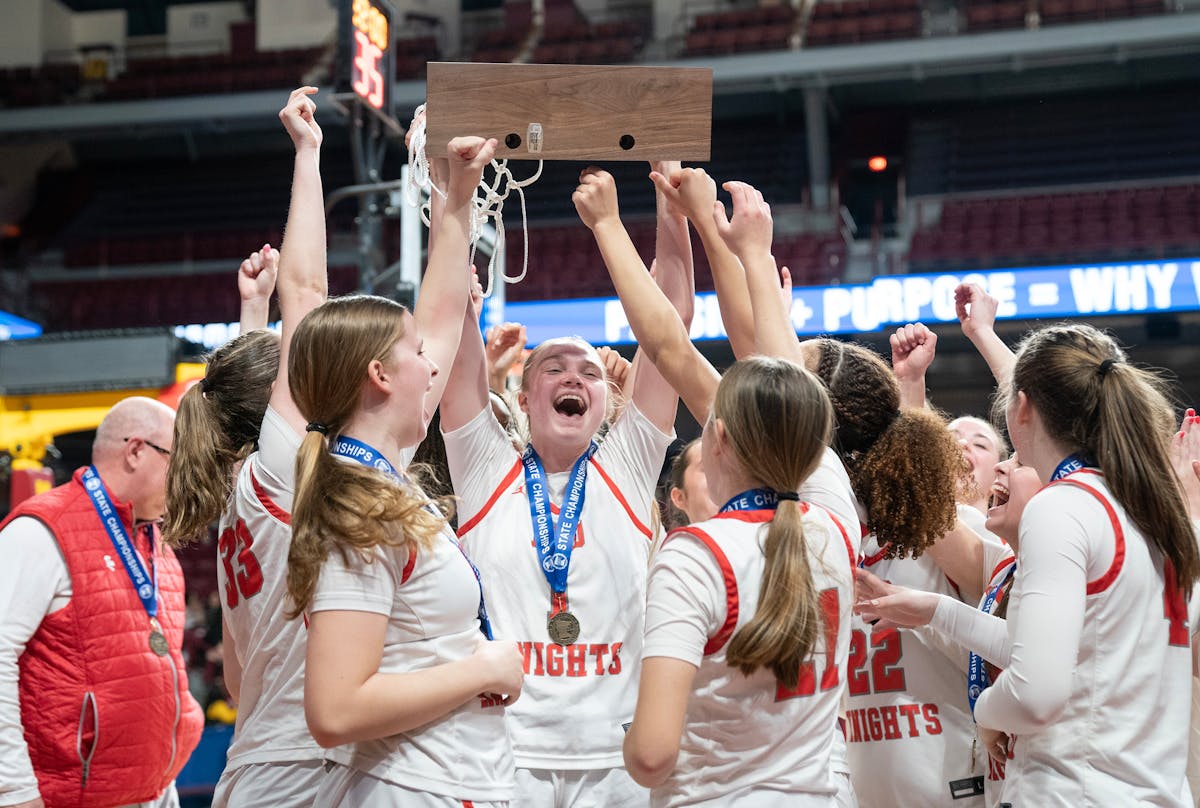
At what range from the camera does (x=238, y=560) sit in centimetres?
246

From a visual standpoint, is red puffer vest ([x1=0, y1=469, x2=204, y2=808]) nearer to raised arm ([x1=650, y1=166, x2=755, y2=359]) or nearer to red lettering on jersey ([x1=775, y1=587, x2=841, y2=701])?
raised arm ([x1=650, y1=166, x2=755, y2=359])

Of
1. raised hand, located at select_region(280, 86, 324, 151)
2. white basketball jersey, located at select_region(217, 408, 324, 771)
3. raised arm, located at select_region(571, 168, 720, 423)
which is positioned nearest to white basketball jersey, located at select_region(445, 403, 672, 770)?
raised arm, located at select_region(571, 168, 720, 423)

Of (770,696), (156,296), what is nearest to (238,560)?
(770,696)

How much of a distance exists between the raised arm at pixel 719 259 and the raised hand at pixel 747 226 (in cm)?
11

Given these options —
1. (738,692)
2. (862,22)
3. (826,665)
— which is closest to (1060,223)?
(862,22)

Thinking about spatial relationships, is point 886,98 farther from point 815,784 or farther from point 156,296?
point 815,784

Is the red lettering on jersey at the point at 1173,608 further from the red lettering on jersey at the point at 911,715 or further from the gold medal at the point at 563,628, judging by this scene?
the gold medal at the point at 563,628

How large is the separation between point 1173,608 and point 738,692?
33.5 inches

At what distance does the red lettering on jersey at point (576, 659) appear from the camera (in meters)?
2.74

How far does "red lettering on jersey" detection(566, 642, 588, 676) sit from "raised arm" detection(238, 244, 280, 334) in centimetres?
109

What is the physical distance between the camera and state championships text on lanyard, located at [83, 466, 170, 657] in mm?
3316

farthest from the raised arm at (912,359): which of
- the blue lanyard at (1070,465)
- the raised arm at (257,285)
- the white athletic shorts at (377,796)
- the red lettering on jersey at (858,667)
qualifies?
the white athletic shorts at (377,796)

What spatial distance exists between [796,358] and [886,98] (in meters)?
16.6

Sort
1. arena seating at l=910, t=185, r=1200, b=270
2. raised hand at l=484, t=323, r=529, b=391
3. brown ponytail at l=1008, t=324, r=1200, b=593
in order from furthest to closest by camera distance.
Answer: arena seating at l=910, t=185, r=1200, b=270, raised hand at l=484, t=323, r=529, b=391, brown ponytail at l=1008, t=324, r=1200, b=593
